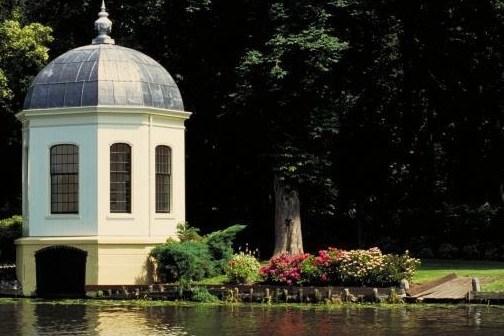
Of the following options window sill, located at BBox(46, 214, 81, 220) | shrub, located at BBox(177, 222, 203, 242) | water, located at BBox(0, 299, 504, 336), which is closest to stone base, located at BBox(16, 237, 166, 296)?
window sill, located at BBox(46, 214, 81, 220)

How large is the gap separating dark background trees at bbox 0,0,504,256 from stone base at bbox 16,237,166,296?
309 inches

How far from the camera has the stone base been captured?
39875 millimetres

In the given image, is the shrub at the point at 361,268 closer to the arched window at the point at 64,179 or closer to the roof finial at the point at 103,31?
the arched window at the point at 64,179

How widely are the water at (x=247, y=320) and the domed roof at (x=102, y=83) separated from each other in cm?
838

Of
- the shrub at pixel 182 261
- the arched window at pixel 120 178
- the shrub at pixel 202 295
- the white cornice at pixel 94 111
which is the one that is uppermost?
the white cornice at pixel 94 111

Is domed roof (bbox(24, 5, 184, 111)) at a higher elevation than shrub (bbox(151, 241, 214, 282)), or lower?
higher

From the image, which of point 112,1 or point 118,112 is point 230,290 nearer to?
point 118,112

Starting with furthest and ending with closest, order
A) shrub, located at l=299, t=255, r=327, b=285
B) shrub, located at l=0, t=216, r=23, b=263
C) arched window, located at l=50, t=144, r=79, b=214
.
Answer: shrub, located at l=0, t=216, r=23, b=263
arched window, located at l=50, t=144, r=79, b=214
shrub, located at l=299, t=255, r=327, b=285

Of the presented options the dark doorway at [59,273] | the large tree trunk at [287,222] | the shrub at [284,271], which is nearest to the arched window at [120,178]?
the dark doorway at [59,273]

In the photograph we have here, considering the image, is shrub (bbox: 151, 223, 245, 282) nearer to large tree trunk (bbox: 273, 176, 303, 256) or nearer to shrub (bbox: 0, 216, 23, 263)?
large tree trunk (bbox: 273, 176, 303, 256)

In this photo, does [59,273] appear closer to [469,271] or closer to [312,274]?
[312,274]

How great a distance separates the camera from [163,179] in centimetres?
4219

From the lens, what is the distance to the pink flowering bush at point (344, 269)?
36.0 meters

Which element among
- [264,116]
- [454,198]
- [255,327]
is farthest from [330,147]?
[255,327]
